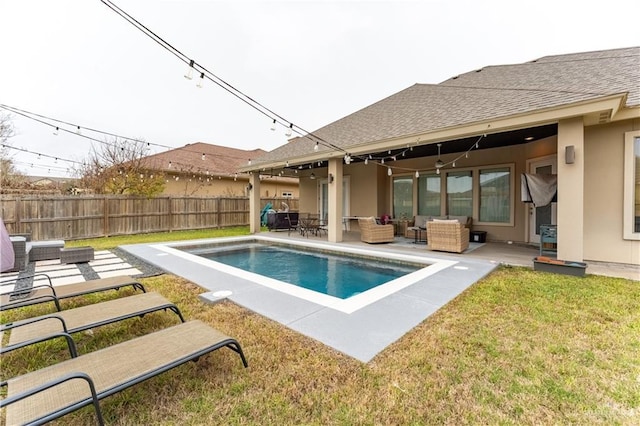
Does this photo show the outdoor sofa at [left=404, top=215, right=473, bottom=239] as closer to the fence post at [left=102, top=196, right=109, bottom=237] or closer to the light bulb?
the light bulb

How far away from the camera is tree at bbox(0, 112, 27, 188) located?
1289cm

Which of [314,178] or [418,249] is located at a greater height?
[314,178]

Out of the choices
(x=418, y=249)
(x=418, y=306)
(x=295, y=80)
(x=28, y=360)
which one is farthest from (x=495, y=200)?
(x=28, y=360)

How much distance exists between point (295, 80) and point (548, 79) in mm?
9184

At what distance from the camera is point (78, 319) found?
2805mm

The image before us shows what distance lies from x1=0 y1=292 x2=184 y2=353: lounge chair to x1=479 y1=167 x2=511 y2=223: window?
32.7 feet

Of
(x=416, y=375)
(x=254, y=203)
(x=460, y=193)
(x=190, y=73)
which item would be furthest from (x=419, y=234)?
(x=190, y=73)

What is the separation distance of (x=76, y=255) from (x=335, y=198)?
7052 millimetres

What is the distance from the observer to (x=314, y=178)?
577 inches

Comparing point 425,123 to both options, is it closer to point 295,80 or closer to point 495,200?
point 495,200

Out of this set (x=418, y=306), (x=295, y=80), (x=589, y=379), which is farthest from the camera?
(x=295, y=80)

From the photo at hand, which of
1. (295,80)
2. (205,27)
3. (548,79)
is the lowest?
(548,79)

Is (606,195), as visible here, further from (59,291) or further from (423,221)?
(59,291)

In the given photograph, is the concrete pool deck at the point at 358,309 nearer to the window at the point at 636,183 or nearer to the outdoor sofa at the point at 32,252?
the window at the point at 636,183
